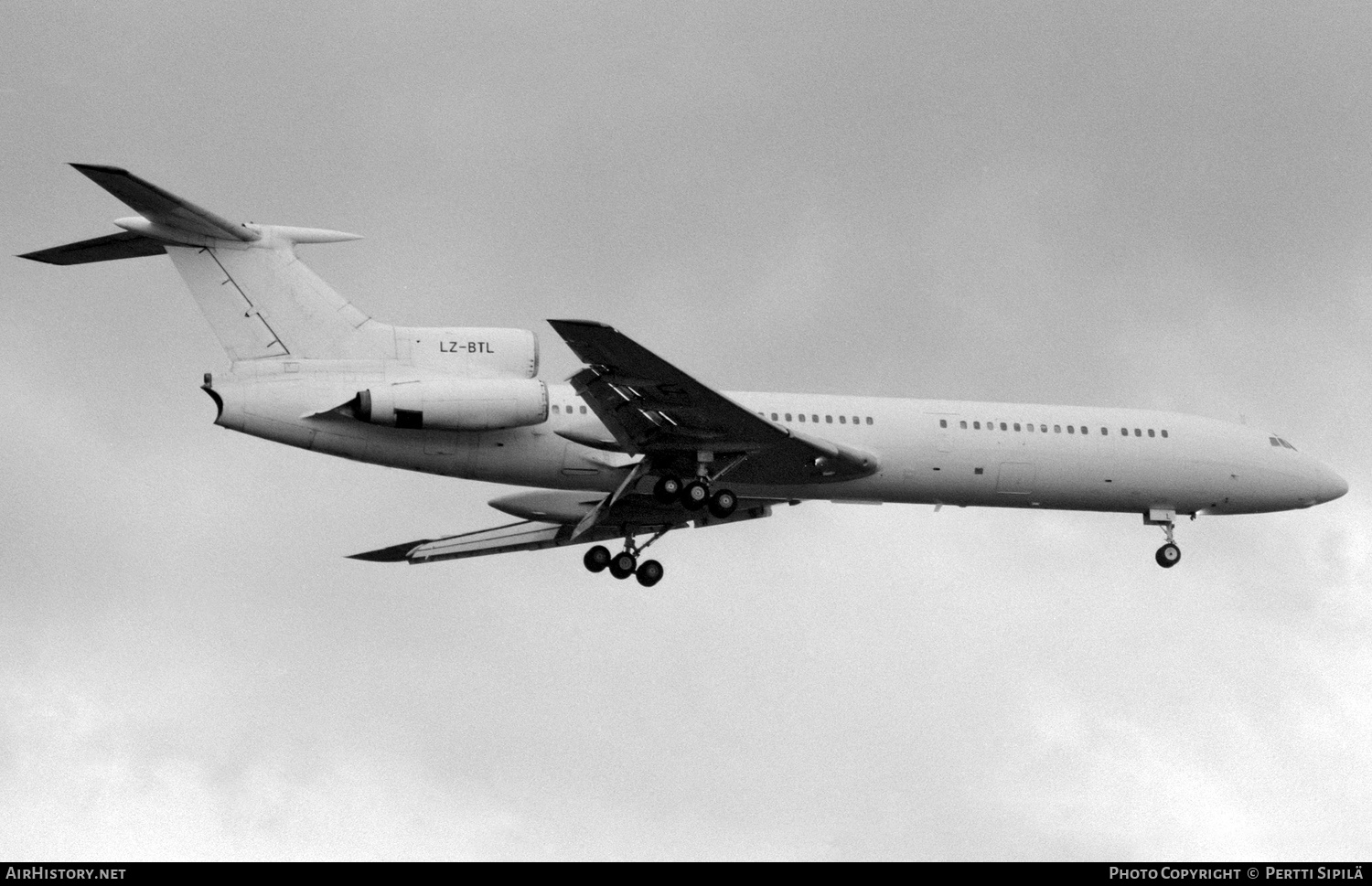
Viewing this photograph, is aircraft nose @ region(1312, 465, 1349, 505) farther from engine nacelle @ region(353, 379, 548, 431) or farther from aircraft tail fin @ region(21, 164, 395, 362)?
aircraft tail fin @ region(21, 164, 395, 362)

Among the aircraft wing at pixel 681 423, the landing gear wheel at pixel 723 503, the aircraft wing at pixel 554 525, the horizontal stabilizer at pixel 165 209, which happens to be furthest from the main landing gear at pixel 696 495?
the horizontal stabilizer at pixel 165 209

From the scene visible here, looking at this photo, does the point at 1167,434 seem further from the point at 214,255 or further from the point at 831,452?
the point at 214,255

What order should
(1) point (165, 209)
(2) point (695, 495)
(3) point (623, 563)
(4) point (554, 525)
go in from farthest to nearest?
(4) point (554, 525), (3) point (623, 563), (2) point (695, 495), (1) point (165, 209)

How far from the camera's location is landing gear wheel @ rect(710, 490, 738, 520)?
32.5 meters

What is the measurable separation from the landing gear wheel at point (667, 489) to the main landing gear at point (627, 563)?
3.37 meters

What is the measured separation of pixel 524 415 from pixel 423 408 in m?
1.66

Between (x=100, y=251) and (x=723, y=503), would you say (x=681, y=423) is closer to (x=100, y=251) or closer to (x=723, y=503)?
(x=723, y=503)

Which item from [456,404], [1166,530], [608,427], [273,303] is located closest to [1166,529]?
[1166,530]

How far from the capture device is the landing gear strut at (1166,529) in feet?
118

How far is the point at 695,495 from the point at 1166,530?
384 inches

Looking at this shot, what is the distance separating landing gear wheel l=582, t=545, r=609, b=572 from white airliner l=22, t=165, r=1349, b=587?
6 centimetres

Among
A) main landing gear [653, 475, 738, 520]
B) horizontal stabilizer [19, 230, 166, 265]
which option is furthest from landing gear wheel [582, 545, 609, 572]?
horizontal stabilizer [19, 230, 166, 265]

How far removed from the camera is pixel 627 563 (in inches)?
1406

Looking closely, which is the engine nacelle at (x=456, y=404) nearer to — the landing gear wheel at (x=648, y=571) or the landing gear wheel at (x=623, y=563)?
the landing gear wheel at (x=623, y=563)
